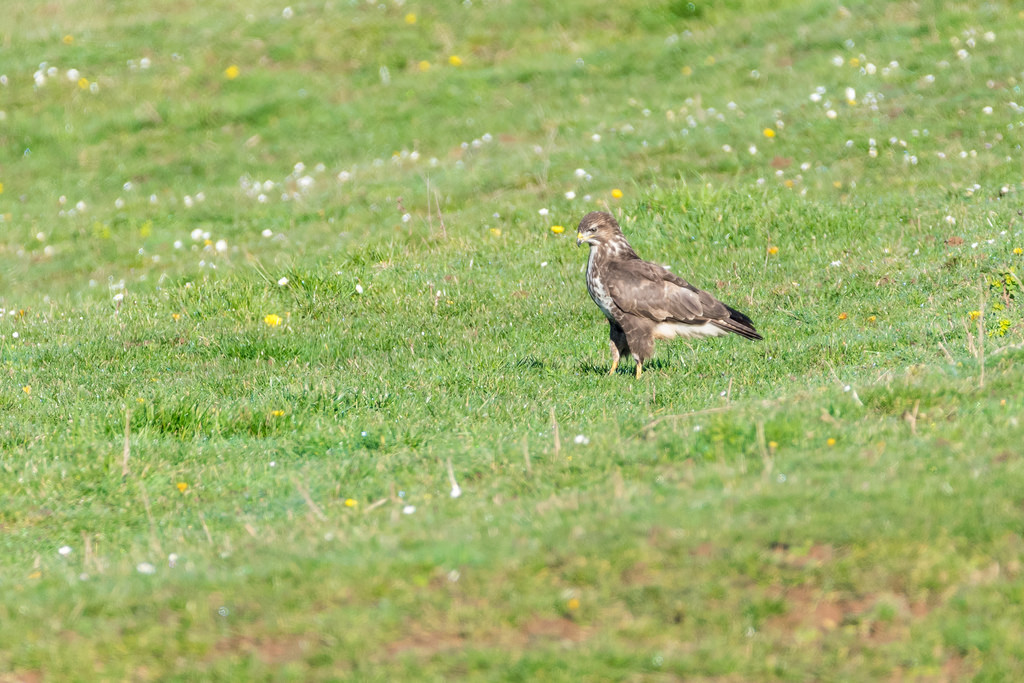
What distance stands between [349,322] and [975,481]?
789 cm

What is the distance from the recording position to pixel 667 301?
34.6ft

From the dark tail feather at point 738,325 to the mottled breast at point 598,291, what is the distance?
3.34 feet

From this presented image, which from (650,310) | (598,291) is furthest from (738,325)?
(598,291)

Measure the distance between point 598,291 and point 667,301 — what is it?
0.72 m

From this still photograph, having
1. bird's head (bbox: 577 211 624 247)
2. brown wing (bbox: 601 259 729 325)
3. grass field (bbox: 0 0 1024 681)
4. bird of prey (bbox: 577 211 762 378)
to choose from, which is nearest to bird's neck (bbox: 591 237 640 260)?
bird's head (bbox: 577 211 624 247)

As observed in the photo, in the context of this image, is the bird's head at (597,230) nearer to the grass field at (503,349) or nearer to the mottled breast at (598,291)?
the mottled breast at (598,291)

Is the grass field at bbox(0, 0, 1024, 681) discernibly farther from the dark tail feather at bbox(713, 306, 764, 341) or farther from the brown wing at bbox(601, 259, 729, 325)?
the brown wing at bbox(601, 259, 729, 325)

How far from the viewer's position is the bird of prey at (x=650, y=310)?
10.5 meters

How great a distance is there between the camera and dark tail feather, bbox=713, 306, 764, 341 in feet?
34.7

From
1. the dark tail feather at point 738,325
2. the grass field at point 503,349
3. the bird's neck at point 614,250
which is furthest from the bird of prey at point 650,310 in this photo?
the grass field at point 503,349

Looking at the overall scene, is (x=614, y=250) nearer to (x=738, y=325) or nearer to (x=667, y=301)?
(x=667, y=301)

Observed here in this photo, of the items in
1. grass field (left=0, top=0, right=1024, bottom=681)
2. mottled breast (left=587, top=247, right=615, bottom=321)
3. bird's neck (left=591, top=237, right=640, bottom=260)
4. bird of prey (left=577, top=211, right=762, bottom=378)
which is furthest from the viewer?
bird's neck (left=591, top=237, right=640, bottom=260)

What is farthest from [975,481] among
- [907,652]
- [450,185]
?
[450,185]

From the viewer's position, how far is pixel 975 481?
252 inches
